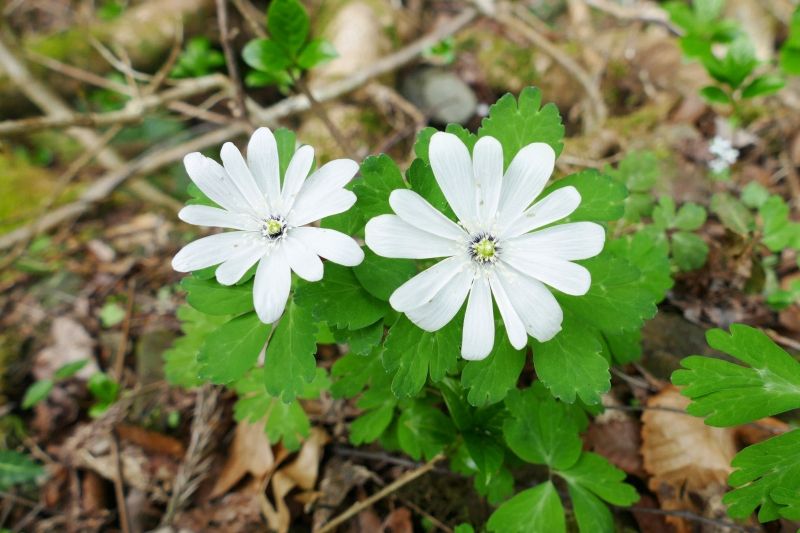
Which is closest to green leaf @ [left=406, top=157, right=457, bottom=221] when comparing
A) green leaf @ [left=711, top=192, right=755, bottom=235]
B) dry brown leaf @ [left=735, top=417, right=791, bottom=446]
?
dry brown leaf @ [left=735, top=417, right=791, bottom=446]

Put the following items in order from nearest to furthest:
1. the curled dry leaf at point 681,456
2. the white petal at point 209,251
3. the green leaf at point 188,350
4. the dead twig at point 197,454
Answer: the white petal at point 209,251
the curled dry leaf at point 681,456
the green leaf at point 188,350
the dead twig at point 197,454

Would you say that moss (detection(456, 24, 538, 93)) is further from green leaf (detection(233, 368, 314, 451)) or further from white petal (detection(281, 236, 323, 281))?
white petal (detection(281, 236, 323, 281))

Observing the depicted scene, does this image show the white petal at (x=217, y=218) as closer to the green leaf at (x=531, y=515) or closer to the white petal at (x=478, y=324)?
the white petal at (x=478, y=324)

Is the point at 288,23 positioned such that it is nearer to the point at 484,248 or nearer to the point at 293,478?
the point at 484,248

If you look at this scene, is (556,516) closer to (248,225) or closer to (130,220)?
(248,225)

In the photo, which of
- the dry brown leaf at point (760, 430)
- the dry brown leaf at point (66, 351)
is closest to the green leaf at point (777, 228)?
the dry brown leaf at point (760, 430)

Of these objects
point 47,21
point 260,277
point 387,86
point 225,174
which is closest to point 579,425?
point 260,277

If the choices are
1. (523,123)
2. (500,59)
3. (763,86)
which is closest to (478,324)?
(523,123)
